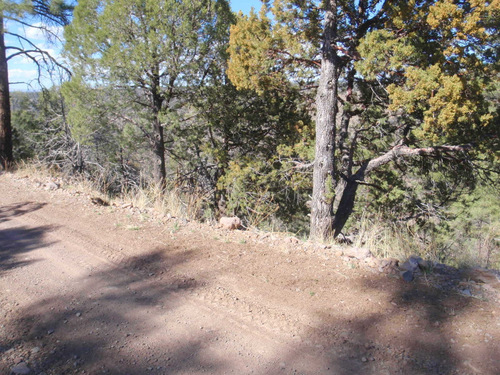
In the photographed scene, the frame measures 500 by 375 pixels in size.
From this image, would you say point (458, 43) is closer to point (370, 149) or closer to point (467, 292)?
point (370, 149)

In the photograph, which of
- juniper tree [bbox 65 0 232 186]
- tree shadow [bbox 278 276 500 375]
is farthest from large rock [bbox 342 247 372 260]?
Answer: juniper tree [bbox 65 0 232 186]

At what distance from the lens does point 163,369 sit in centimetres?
274

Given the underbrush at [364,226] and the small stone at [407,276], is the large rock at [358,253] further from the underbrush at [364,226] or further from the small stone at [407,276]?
the small stone at [407,276]

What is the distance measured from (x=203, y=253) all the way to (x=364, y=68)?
4898 millimetres

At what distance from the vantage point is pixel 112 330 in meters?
3.18

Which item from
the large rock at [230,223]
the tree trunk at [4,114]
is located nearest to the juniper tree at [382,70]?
the large rock at [230,223]

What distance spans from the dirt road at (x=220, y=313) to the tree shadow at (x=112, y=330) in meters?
0.01

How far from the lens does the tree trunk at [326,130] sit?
7344 millimetres

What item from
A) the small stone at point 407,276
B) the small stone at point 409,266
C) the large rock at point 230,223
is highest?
the large rock at point 230,223

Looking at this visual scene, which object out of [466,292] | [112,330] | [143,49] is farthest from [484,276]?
[143,49]

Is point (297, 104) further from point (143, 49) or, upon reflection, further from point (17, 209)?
point (17, 209)

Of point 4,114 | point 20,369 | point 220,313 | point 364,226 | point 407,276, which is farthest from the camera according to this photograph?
point 4,114

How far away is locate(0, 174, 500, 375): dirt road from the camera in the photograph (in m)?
2.84

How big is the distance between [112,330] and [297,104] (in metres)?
8.21
